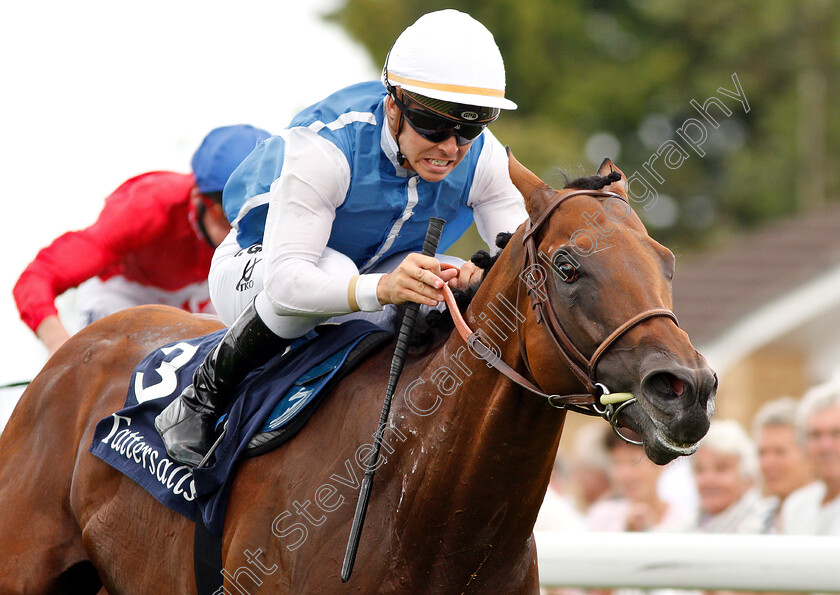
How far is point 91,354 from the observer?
4.31 m

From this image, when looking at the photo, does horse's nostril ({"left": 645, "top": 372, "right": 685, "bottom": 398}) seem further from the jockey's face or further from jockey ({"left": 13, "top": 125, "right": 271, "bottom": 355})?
jockey ({"left": 13, "top": 125, "right": 271, "bottom": 355})

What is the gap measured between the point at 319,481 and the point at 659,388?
3.69ft

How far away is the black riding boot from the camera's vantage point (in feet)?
11.3

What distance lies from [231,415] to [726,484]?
356cm

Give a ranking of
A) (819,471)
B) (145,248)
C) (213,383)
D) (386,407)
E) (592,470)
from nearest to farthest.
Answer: (386,407)
(213,383)
(819,471)
(145,248)
(592,470)

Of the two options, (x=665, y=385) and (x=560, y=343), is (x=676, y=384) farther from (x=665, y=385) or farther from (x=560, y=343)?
(x=560, y=343)

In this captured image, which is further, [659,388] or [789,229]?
[789,229]

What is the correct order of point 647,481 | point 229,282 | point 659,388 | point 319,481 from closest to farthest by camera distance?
point 659,388, point 319,481, point 229,282, point 647,481

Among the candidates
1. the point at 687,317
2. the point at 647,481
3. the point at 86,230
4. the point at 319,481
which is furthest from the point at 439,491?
the point at 687,317

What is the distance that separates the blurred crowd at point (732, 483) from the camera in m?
5.51

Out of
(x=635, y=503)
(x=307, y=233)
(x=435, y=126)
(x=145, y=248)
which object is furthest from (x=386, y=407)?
(x=635, y=503)

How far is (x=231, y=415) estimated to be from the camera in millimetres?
3463

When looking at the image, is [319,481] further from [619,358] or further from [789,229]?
[789,229]

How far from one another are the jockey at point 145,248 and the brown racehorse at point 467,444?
1.70 metres
